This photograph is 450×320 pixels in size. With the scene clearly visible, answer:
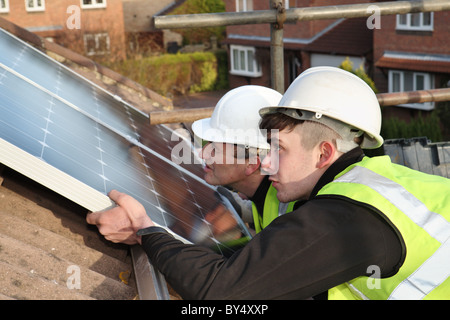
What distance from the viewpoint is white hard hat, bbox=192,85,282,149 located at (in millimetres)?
3658

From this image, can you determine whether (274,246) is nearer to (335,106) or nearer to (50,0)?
(335,106)

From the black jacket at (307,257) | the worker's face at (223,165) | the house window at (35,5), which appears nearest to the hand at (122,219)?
the black jacket at (307,257)

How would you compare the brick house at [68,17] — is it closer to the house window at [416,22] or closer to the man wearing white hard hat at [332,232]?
the house window at [416,22]

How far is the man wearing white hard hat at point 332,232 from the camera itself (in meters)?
2.32

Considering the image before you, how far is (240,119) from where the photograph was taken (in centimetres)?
369

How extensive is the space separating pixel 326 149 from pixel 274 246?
64 centimetres

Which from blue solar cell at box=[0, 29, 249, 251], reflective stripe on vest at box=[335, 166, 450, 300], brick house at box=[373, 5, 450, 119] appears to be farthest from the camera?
brick house at box=[373, 5, 450, 119]

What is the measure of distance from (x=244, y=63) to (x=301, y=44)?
6674mm

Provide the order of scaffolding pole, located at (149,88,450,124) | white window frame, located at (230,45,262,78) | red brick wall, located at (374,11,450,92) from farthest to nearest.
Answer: white window frame, located at (230,45,262,78), red brick wall, located at (374,11,450,92), scaffolding pole, located at (149,88,450,124)

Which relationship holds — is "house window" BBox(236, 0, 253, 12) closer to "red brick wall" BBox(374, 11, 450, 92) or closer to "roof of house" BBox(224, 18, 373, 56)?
"roof of house" BBox(224, 18, 373, 56)

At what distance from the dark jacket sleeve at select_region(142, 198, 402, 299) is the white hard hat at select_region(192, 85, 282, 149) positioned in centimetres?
127

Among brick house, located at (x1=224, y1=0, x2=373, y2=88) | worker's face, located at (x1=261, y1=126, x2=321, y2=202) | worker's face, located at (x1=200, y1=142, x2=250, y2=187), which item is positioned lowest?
brick house, located at (x1=224, y1=0, x2=373, y2=88)

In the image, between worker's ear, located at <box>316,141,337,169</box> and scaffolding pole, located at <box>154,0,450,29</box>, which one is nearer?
worker's ear, located at <box>316,141,337,169</box>

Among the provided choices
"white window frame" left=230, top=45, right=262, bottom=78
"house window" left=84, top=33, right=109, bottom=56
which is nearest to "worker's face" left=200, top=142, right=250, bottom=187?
"white window frame" left=230, top=45, right=262, bottom=78
